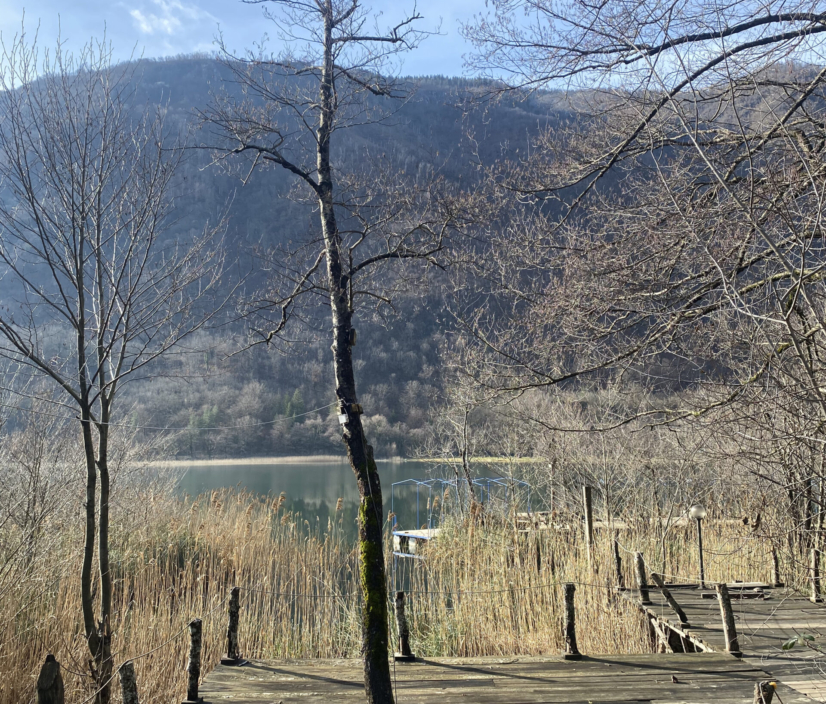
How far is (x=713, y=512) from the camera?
11.5m

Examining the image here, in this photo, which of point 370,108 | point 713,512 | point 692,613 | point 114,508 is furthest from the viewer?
point 713,512

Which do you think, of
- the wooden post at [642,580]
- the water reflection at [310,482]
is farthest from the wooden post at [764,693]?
the water reflection at [310,482]

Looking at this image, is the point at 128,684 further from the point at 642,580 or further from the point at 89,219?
the point at 642,580

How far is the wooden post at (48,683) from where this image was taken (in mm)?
2986

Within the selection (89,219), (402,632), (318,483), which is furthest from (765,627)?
(318,483)

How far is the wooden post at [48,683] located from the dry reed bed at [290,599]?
1.34 m

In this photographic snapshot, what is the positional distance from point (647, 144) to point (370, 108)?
2143 millimetres

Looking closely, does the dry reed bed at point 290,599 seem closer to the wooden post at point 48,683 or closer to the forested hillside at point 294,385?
the wooden post at point 48,683

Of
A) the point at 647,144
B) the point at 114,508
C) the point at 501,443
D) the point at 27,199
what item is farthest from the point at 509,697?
the point at 501,443

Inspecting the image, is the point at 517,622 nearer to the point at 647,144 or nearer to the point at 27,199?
the point at 647,144

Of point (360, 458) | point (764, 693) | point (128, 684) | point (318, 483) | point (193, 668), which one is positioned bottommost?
point (193, 668)

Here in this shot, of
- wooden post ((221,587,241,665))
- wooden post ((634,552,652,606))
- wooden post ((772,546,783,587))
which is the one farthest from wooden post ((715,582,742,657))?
wooden post ((221,587,241,665))

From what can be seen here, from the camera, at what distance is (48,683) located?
3.00 meters

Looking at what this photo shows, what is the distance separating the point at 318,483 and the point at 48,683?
26.0 m
